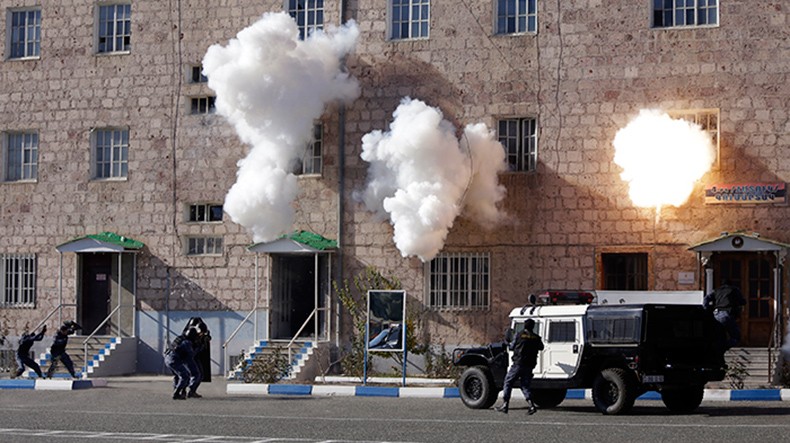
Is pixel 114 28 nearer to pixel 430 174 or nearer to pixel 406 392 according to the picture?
pixel 430 174

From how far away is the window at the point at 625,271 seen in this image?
2989 centimetres

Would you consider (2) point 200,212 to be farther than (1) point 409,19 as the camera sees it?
Yes

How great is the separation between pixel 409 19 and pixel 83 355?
1171cm

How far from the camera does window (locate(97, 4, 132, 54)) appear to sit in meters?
34.5

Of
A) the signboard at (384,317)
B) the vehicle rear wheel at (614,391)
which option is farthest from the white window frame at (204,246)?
the vehicle rear wheel at (614,391)

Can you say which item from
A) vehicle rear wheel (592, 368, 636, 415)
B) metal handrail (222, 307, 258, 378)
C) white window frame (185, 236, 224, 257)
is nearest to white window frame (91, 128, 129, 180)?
white window frame (185, 236, 224, 257)

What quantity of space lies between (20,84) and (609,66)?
15.7m

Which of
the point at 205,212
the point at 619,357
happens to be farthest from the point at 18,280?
the point at 619,357

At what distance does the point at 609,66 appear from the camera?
1188 inches

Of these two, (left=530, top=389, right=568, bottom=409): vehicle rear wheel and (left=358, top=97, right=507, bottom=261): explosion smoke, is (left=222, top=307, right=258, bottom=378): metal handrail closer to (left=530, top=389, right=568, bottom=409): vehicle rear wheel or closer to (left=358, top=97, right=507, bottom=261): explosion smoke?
(left=358, top=97, right=507, bottom=261): explosion smoke

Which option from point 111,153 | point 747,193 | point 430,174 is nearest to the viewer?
point 747,193

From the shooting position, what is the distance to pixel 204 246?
33.6 meters

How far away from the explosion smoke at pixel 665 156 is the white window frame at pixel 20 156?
15.8 meters

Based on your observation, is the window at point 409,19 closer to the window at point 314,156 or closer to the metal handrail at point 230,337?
the window at point 314,156
